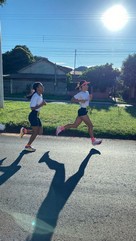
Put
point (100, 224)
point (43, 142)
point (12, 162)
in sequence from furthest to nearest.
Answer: point (43, 142)
point (12, 162)
point (100, 224)

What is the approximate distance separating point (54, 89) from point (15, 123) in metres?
27.8

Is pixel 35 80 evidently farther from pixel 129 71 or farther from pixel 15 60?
pixel 129 71

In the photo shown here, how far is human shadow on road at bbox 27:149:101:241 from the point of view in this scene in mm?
2768

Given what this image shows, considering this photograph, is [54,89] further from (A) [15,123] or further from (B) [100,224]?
(B) [100,224]

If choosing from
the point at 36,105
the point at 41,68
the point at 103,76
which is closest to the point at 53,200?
the point at 36,105

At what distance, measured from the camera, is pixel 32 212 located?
3.14m

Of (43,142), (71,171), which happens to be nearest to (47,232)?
(71,171)

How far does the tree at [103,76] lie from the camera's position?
31.8 meters

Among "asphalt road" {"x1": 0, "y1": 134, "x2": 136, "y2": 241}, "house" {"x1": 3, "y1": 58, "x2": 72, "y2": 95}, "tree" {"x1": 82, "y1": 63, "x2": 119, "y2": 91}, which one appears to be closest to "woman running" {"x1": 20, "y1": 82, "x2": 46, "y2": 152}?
"asphalt road" {"x1": 0, "y1": 134, "x2": 136, "y2": 241}

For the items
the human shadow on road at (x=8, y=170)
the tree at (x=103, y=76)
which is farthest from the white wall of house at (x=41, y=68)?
the human shadow on road at (x=8, y=170)

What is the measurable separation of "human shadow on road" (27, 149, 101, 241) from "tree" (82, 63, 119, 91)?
27.7 meters

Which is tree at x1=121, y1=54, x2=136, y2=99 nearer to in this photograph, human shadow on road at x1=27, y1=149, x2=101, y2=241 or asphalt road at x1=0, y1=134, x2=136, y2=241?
asphalt road at x1=0, y1=134, x2=136, y2=241

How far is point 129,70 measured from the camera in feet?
91.4

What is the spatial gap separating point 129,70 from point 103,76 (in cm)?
457
